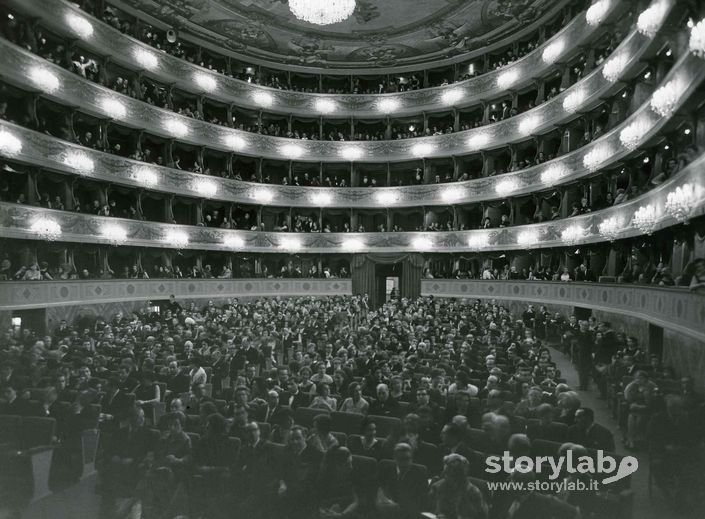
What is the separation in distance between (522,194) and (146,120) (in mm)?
22417

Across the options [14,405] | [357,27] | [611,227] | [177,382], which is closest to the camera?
[14,405]

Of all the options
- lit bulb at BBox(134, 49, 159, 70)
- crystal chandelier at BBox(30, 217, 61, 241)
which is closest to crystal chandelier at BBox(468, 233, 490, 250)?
lit bulb at BBox(134, 49, 159, 70)

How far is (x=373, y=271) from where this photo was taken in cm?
3809

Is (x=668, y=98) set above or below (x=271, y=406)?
above

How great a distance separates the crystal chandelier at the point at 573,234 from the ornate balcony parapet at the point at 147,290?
16.1 metres

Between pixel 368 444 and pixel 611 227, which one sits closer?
pixel 368 444

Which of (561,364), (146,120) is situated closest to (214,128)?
(146,120)

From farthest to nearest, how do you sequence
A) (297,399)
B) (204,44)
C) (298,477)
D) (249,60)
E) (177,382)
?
(249,60), (204,44), (177,382), (297,399), (298,477)

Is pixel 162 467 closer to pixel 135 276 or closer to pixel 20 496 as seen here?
pixel 20 496

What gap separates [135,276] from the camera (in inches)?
1118

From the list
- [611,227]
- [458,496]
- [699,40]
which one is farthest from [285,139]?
[458,496]

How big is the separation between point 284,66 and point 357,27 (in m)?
6.51

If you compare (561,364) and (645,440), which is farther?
(561,364)

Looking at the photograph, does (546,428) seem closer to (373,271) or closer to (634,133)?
(634,133)
